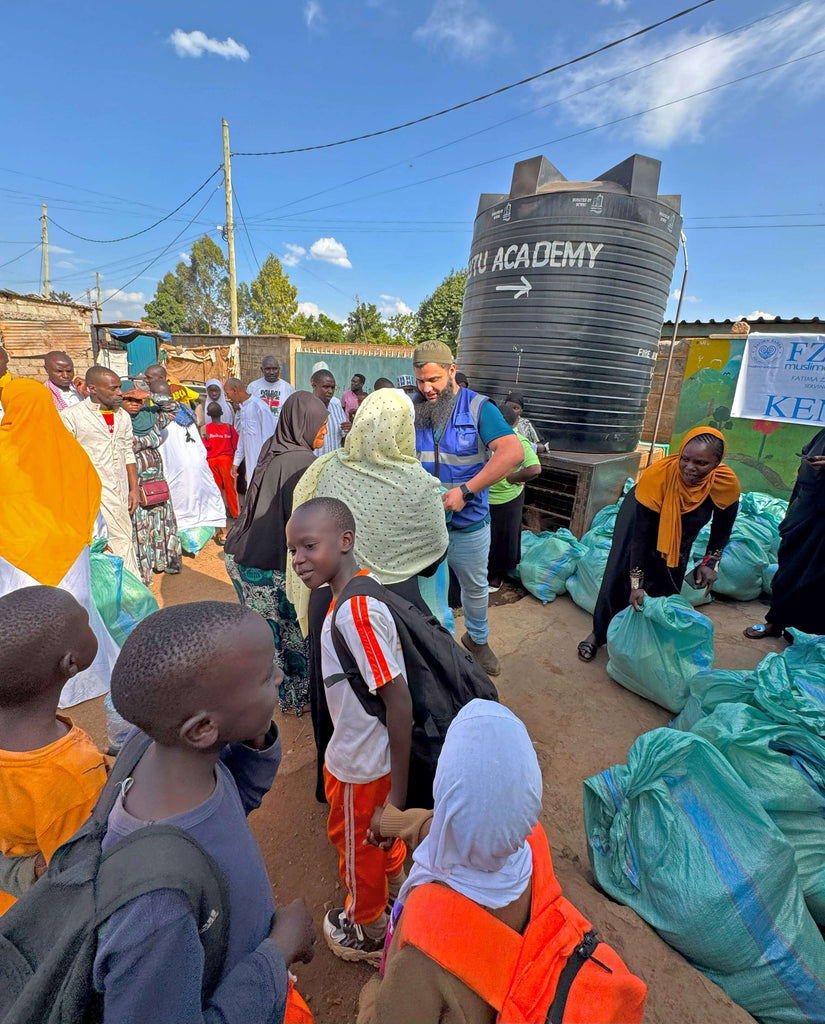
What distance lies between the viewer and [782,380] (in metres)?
5.98

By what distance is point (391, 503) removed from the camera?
1.96 metres

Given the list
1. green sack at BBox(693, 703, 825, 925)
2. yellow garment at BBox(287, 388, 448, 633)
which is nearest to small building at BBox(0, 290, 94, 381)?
yellow garment at BBox(287, 388, 448, 633)

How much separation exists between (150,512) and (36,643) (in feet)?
11.7

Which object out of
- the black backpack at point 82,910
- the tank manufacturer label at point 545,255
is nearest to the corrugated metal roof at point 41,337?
the tank manufacturer label at point 545,255

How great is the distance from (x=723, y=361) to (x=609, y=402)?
8.93 feet

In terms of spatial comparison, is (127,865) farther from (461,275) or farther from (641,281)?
(461,275)

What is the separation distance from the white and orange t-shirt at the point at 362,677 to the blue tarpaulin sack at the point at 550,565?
2.97 m

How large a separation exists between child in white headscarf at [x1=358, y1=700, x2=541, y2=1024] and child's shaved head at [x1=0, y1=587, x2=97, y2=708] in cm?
88

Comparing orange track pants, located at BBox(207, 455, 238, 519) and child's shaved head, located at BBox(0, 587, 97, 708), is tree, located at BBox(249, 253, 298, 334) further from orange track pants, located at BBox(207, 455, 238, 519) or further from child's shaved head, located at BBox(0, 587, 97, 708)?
child's shaved head, located at BBox(0, 587, 97, 708)

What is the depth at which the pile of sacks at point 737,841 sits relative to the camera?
4.60 ft

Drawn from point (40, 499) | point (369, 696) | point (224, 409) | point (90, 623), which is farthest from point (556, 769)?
point (224, 409)

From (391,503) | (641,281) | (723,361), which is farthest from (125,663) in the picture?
(723,361)

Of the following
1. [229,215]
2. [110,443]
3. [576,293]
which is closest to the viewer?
[110,443]

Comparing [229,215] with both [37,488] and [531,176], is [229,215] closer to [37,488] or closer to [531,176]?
[531,176]
